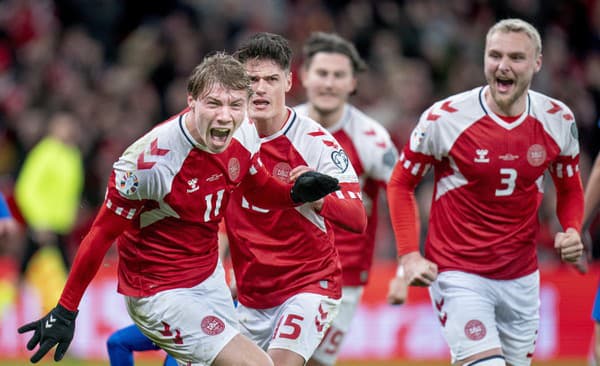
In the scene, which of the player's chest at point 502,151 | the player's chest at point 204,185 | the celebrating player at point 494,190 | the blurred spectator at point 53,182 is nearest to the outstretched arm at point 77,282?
the player's chest at point 204,185

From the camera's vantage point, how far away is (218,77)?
219 inches

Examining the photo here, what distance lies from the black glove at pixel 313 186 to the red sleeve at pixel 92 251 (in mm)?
959

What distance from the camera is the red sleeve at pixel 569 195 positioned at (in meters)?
6.66

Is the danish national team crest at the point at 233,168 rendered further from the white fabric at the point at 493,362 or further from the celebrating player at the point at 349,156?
the celebrating player at the point at 349,156

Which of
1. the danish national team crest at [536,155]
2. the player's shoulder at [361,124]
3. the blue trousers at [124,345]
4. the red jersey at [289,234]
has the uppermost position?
the player's shoulder at [361,124]

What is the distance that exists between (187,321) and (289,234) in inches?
38.9

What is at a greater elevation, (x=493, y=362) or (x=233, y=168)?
(x=233, y=168)

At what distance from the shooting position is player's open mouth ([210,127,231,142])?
5.55 m

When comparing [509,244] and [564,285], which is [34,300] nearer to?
[564,285]

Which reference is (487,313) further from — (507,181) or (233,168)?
(233,168)

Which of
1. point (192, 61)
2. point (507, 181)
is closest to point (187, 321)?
point (507, 181)

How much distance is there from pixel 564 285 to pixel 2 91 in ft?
27.4

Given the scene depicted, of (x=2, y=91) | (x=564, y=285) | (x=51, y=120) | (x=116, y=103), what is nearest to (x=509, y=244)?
(x=564, y=285)

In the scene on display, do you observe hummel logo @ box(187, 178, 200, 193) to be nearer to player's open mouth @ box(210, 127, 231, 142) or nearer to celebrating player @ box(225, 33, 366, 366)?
player's open mouth @ box(210, 127, 231, 142)
